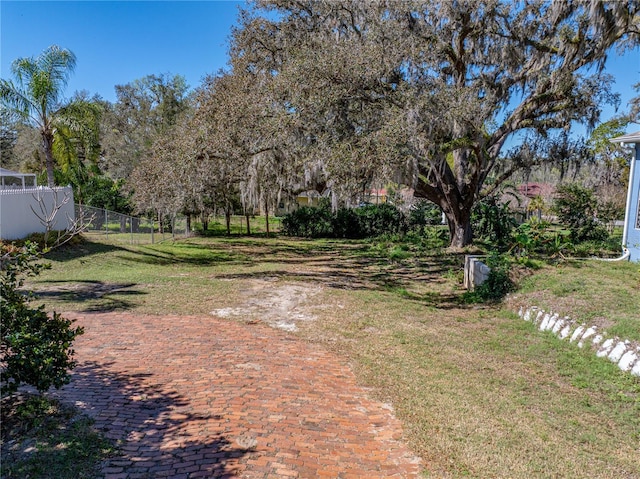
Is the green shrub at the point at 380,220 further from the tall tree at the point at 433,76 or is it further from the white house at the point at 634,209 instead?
the white house at the point at 634,209

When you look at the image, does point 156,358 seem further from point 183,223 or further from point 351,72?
point 183,223

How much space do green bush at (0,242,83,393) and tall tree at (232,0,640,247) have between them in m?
6.79

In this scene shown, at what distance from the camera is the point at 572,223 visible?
16.2 metres

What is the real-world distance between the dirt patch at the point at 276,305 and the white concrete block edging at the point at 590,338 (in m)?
3.88

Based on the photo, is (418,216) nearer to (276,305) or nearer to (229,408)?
(276,305)

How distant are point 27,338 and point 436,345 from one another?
5190 millimetres

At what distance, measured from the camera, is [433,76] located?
1130cm

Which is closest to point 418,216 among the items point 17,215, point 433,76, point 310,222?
point 310,222

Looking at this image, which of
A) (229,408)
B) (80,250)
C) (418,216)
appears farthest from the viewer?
(418,216)

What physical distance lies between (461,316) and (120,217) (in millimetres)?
15373

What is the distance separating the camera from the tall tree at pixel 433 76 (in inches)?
392

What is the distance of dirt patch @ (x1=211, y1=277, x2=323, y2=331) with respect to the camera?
7586mm

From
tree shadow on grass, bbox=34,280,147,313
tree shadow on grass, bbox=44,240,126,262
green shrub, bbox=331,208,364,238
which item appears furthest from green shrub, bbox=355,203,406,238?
tree shadow on grass, bbox=34,280,147,313

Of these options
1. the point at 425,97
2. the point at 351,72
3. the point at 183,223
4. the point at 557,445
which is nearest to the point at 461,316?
the point at 557,445
